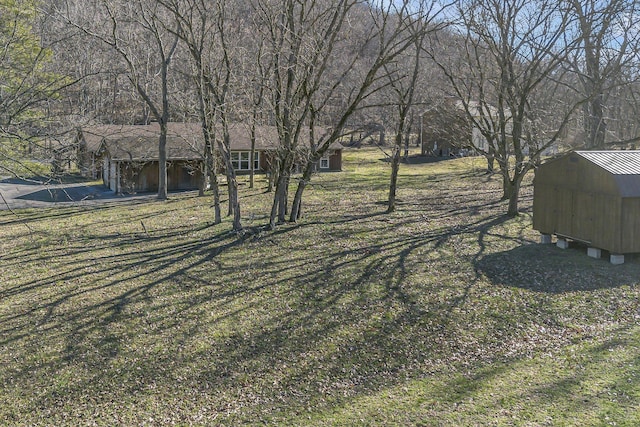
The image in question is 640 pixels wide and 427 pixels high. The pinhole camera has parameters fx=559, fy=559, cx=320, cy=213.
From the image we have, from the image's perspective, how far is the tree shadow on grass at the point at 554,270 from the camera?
39.1 ft

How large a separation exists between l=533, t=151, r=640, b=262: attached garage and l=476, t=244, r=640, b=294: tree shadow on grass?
16.8 inches

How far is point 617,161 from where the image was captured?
13242 mm

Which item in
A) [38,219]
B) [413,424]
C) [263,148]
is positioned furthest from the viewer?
[263,148]

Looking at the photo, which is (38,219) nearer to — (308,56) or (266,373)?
(308,56)

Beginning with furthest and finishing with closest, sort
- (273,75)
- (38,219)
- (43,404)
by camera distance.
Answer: (38,219) → (273,75) → (43,404)

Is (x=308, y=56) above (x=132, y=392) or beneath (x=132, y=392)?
above

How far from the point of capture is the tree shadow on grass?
11930 mm

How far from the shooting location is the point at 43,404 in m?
8.16

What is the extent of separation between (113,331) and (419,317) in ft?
19.1

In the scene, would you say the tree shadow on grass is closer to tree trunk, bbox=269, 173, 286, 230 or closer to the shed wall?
the shed wall

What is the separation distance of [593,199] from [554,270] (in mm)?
1911

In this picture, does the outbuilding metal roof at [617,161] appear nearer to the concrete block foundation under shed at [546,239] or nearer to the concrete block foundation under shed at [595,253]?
the concrete block foundation under shed at [595,253]

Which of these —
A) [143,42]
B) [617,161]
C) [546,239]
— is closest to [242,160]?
[143,42]

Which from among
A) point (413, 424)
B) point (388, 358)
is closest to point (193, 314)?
point (388, 358)
